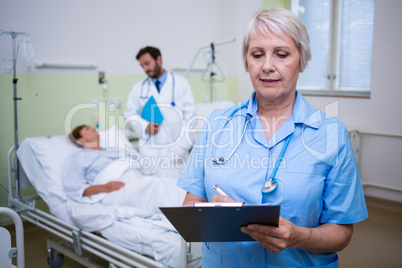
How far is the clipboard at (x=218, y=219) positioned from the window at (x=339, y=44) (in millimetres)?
3408

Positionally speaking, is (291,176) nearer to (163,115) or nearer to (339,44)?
(163,115)

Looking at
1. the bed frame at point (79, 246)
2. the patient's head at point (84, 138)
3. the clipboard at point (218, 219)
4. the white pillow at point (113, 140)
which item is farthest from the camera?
the white pillow at point (113, 140)

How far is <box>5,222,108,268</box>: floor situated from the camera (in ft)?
7.57

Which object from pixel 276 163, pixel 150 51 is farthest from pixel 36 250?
pixel 276 163

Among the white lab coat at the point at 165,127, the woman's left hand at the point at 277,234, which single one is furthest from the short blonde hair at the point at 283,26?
the white lab coat at the point at 165,127

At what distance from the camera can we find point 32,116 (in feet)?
9.36

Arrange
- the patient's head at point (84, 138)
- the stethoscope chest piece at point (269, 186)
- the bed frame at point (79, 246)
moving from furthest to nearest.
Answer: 1. the patient's head at point (84, 138)
2. the bed frame at point (79, 246)
3. the stethoscope chest piece at point (269, 186)

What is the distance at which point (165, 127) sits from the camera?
9.71 ft

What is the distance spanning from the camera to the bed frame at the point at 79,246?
1668 millimetres

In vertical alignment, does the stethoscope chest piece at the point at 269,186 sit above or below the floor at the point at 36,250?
above

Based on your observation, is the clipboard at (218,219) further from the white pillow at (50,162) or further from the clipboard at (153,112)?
the clipboard at (153,112)

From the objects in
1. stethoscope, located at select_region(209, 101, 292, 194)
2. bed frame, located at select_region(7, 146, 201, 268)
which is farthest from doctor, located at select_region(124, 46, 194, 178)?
stethoscope, located at select_region(209, 101, 292, 194)

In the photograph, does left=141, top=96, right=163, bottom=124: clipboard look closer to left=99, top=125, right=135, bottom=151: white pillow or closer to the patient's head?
left=99, top=125, right=135, bottom=151: white pillow

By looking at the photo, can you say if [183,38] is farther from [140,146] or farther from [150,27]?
[140,146]
